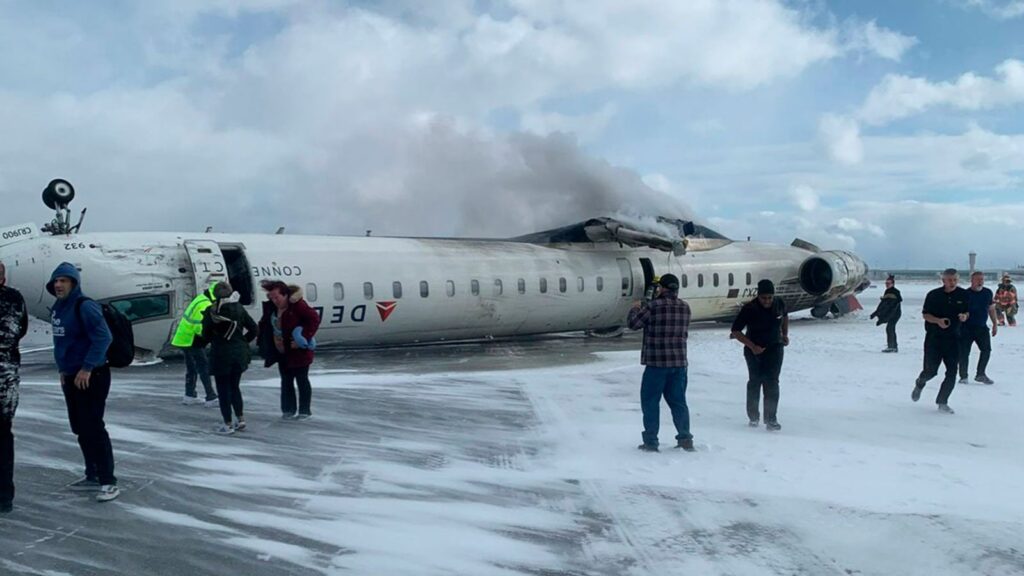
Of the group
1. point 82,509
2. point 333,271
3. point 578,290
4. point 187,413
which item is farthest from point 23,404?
point 578,290

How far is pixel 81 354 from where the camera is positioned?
19.0 feet

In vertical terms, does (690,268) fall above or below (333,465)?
above

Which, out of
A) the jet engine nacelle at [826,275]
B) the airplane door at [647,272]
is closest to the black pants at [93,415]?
the airplane door at [647,272]

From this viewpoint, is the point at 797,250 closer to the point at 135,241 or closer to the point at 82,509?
the point at 135,241

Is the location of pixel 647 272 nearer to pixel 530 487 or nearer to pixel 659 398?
pixel 659 398

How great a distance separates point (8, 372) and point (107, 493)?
1.18 meters

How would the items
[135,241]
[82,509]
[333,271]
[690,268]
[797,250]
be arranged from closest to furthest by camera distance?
1. [82,509]
2. [135,241]
3. [333,271]
4. [690,268]
5. [797,250]

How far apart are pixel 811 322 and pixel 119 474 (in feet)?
74.9

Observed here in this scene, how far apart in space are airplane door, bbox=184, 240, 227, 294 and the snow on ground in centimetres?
335

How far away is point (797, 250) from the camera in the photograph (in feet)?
80.0

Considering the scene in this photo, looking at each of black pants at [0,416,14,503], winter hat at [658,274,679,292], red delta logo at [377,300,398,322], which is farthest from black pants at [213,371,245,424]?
red delta logo at [377,300,398,322]

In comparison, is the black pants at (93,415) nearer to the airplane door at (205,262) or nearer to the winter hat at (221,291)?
the winter hat at (221,291)

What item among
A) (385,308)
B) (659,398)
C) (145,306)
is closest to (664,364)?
(659,398)

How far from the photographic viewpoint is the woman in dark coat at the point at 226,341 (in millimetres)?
8094
